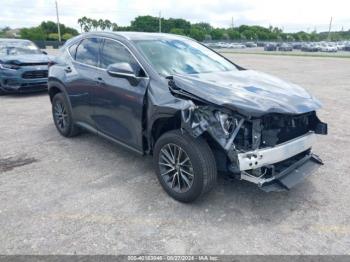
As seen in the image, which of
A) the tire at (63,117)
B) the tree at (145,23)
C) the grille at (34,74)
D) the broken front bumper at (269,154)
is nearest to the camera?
the broken front bumper at (269,154)

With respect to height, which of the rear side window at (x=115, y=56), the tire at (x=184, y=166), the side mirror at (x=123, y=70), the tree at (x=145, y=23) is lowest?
the tire at (x=184, y=166)

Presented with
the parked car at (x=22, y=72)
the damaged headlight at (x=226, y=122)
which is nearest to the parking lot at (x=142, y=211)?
the damaged headlight at (x=226, y=122)

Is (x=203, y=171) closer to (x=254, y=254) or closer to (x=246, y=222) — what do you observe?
(x=246, y=222)

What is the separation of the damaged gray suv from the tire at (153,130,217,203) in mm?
10

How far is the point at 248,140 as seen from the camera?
325 centimetres

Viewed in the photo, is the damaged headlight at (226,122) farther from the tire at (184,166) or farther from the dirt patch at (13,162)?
the dirt patch at (13,162)

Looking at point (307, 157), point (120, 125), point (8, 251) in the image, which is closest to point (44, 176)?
point (120, 125)

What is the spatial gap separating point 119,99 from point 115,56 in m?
0.67

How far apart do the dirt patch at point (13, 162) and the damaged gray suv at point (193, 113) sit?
102 cm

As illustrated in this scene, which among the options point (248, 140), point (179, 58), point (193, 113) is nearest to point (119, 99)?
point (179, 58)

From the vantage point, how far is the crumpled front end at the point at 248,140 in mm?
3139

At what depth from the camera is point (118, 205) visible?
141 inches

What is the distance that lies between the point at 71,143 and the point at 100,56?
5.67 ft

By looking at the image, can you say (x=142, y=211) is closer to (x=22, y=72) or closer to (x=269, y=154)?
(x=269, y=154)
